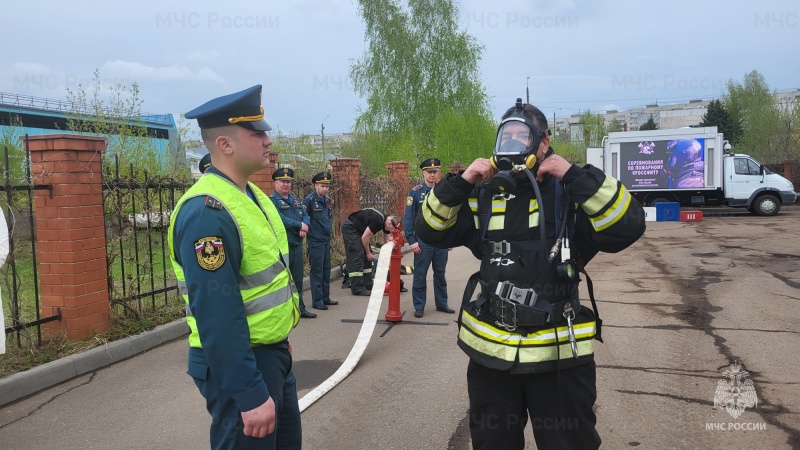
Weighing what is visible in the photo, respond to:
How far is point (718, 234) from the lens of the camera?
1706 centimetres

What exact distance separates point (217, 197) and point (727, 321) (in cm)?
680

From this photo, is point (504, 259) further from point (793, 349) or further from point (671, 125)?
point (671, 125)

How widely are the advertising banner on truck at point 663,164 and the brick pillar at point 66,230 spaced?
2176 centimetres

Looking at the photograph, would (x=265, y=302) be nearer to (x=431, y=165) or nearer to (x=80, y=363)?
(x=80, y=363)

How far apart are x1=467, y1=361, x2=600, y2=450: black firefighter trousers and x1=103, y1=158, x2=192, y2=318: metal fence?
5.10 meters

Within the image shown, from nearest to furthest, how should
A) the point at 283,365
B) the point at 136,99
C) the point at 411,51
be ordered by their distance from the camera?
1. the point at 283,365
2. the point at 136,99
3. the point at 411,51

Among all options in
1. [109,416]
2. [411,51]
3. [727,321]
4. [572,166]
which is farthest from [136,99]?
[411,51]

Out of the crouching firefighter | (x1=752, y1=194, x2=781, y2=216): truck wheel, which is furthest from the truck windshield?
the crouching firefighter

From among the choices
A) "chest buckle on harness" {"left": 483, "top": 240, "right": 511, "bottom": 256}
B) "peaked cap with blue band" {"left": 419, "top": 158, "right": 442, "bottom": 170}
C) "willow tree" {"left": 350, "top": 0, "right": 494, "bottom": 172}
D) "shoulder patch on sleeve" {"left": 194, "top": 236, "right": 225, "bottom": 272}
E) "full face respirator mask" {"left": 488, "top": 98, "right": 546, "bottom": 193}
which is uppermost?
"willow tree" {"left": 350, "top": 0, "right": 494, "bottom": 172}

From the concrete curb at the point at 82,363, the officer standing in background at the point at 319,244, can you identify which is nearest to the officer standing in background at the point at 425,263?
the officer standing in background at the point at 319,244

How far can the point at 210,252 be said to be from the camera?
2.03 metres

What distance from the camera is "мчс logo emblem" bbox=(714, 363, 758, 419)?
4383mm

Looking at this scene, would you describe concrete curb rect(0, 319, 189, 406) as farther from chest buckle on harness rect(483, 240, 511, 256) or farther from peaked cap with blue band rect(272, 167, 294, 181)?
chest buckle on harness rect(483, 240, 511, 256)

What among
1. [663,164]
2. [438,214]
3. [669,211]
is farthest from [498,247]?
[663,164]
